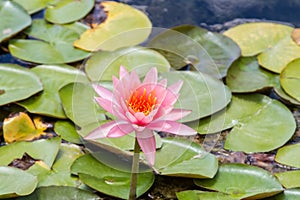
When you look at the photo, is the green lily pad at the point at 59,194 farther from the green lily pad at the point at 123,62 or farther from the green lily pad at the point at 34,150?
the green lily pad at the point at 123,62

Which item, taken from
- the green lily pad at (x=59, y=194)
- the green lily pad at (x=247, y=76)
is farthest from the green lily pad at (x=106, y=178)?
the green lily pad at (x=247, y=76)

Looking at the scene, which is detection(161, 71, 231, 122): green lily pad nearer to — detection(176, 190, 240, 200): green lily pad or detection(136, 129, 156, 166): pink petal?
detection(176, 190, 240, 200): green lily pad

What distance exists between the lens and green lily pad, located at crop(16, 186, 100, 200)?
1.32 meters

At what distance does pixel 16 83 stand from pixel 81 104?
25cm

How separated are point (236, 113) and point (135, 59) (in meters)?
0.40

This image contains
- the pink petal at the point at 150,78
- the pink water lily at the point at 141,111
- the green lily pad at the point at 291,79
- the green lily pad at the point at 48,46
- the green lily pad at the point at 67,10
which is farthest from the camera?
the green lily pad at the point at 67,10

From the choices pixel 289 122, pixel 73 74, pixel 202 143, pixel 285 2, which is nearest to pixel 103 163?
pixel 202 143

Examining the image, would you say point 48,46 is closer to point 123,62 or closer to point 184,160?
point 123,62

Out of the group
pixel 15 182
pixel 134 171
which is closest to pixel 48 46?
pixel 15 182

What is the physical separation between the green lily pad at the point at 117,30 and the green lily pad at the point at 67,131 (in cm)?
37

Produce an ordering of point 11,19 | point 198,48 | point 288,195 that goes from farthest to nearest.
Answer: point 11,19 < point 198,48 < point 288,195

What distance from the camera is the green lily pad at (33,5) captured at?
2.05 metres

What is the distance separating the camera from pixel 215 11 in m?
2.10

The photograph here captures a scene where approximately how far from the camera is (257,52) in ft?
6.17
